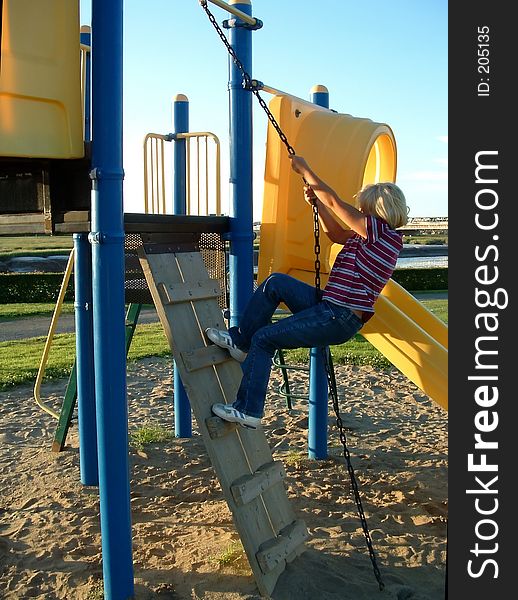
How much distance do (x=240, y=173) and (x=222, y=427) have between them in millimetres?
1699

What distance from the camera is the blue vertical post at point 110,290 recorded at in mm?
3316

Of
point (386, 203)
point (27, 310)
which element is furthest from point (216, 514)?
point (27, 310)

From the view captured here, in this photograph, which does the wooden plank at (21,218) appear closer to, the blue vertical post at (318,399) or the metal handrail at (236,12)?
the metal handrail at (236,12)

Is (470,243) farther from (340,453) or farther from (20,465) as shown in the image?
(20,465)

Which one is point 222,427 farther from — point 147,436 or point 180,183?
point 180,183

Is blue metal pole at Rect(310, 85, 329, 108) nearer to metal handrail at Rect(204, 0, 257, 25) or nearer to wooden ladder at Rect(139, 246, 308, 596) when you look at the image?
metal handrail at Rect(204, 0, 257, 25)

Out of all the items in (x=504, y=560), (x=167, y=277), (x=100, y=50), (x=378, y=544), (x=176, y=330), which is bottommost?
(x=378, y=544)

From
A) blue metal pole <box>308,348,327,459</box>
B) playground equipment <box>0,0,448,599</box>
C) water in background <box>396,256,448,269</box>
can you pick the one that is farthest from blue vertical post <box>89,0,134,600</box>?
water in background <box>396,256,448,269</box>

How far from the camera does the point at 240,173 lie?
4.53 metres

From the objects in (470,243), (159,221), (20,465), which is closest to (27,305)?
(20,465)

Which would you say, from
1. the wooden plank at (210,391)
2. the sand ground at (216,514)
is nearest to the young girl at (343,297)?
the wooden plank at (210,391)

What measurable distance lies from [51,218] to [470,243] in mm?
2239

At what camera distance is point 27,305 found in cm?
1777

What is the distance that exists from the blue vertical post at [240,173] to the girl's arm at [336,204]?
2.27 feet
